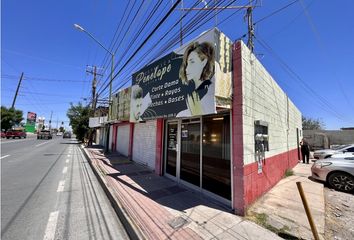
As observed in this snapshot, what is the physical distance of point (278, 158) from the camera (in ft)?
25.4

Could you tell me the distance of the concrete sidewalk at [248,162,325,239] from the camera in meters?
3.86

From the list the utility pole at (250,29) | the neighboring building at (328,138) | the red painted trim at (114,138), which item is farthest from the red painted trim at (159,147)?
the neighboring building at (328,138)

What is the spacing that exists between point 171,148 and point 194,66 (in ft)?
12.1

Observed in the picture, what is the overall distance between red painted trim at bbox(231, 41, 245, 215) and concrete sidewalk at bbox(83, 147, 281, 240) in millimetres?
407

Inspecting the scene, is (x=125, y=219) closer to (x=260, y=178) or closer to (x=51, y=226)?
(x=51, y=226)

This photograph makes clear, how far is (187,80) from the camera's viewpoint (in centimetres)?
546

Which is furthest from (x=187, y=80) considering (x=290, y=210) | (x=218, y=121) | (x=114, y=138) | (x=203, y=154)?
(x=114, y=138)

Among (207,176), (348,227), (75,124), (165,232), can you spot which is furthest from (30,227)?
(75,124)

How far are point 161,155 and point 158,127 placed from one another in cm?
127

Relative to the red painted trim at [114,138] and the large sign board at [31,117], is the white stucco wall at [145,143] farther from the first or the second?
the large sign board at [31,117]

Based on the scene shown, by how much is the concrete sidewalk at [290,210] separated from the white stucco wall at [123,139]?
33.0 ft

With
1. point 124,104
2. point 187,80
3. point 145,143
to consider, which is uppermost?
point 124,104

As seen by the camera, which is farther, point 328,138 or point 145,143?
point 328,138

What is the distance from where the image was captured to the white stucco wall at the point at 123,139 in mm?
13586
